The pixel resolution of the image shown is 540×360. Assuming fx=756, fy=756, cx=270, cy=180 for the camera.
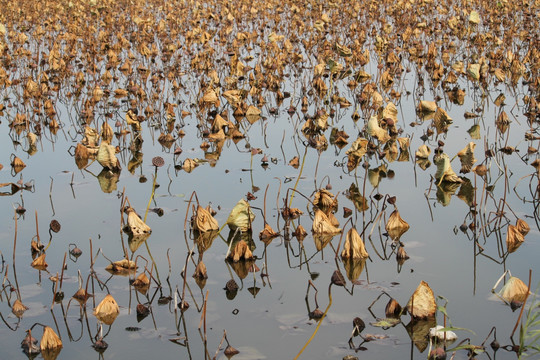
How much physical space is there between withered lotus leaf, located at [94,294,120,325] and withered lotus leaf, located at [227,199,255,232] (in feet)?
3.42

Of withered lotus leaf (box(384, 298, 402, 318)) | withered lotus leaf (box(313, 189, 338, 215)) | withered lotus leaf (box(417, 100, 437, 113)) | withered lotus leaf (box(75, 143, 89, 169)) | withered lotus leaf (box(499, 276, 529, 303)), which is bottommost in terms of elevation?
withered lotus leaf (box(384, 298, 402, 318))

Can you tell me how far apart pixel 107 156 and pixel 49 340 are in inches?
98.7

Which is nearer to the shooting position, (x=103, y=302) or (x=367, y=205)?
(x=103, y=302)

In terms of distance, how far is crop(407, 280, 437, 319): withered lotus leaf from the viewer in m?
2.95

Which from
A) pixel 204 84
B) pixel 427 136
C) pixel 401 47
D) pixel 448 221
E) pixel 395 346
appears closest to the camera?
pixel 395 346

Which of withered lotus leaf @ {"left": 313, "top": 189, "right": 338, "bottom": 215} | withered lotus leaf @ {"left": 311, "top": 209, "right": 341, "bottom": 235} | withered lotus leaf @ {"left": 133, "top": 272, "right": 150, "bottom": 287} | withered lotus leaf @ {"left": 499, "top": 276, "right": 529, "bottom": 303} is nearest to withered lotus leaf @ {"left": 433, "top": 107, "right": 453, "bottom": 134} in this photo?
withered lotus leaf @ {"left": 313, "top": 189, "right": 338, "bottom": 215}

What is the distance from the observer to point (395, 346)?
290 cm

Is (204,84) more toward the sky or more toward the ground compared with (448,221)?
more toward the sky

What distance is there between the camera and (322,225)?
3977mm

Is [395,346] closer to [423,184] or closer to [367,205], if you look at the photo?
[367,205]

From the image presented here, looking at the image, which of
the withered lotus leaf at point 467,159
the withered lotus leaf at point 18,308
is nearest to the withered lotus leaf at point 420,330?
the withered lotus leaf at point 18,308

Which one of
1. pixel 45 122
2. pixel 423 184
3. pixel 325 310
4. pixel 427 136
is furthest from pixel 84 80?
pixel 325 310

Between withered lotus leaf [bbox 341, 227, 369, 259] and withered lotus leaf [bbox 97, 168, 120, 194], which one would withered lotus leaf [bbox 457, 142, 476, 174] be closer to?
withered lotus leaf [bbox 341, 227, 369, 259]

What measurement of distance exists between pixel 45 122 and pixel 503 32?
639cm
